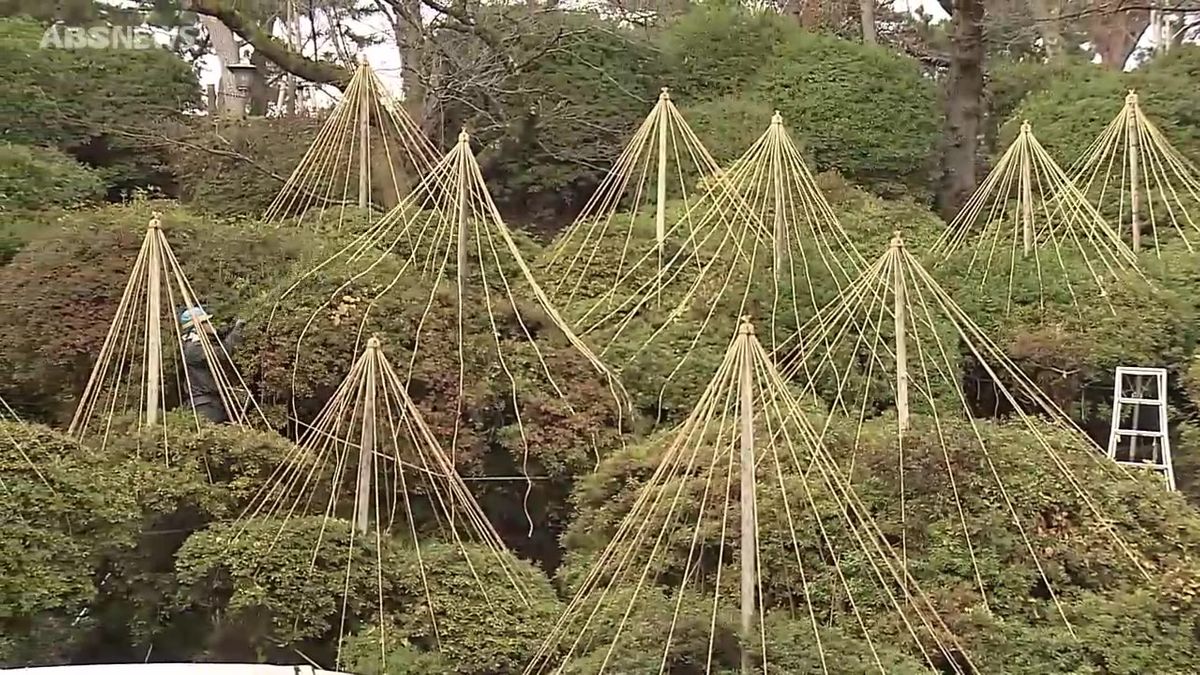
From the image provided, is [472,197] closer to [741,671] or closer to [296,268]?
[296,268]

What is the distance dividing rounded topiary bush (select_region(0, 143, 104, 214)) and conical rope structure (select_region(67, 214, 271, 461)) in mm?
2338

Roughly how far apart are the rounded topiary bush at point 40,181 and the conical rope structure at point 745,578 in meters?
4.65

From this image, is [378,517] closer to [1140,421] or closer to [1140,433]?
[1140,433]

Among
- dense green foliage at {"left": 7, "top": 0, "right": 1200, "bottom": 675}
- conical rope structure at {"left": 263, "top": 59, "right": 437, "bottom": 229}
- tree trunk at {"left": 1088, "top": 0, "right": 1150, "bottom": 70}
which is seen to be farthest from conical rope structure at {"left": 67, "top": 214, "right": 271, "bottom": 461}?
tree trunk at {"left": 1088, "top": 0, "right": 1150, "bottom": 70}

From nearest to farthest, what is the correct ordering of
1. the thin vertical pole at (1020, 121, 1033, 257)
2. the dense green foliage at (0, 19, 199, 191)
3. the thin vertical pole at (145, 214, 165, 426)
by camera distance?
the thin vertical pole at (145, 214, 165, 426)
the thin vertical pole at (1020, 121, 1033, 257)
the dense green foliage at (0, 19, 199, 191)

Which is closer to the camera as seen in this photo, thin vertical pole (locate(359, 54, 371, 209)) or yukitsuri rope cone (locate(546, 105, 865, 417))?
yukitsuri rope cone (locate(546, 105, 865, 417))

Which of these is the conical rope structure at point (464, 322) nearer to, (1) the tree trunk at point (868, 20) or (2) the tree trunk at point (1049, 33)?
(1) the tree trunk at point (868, 20)

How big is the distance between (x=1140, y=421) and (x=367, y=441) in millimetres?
3516

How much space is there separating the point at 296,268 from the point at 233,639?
191 centimetres

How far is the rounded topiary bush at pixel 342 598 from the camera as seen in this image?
3.14m

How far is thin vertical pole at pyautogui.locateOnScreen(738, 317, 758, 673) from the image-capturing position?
261 cm

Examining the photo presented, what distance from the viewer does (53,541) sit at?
10.5 feet

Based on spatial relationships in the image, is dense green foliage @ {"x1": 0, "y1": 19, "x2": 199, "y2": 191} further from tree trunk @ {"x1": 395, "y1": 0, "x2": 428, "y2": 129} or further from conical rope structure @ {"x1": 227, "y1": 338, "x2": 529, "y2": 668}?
conical rope structure @ {"x1": 227, "y1": 338, "x2": 529, "y2": 668}

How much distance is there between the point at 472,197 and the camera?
4.76 meters
